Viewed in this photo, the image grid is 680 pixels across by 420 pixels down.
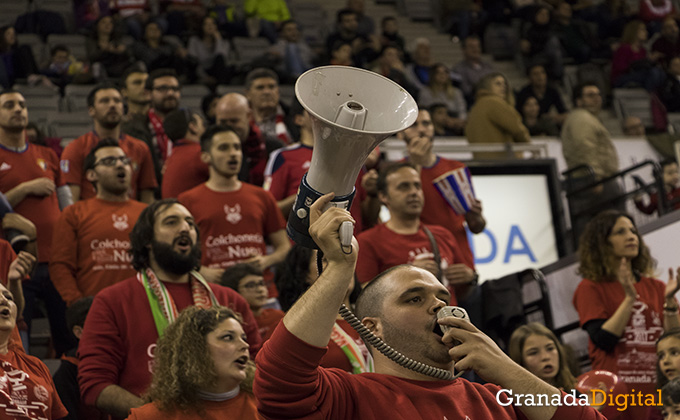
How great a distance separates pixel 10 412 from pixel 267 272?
2392mm

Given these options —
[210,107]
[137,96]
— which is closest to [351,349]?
[137,96]

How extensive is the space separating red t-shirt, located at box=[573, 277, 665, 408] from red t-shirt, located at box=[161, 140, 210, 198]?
104 inches

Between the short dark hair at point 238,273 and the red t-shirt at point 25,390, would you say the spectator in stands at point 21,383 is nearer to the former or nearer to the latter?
the red t-shirt at point 25,390

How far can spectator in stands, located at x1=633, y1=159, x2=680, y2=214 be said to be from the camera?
983 cm

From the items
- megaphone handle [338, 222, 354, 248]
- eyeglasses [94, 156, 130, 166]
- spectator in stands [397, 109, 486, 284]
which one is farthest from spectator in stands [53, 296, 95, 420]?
spectator in stands [397, 109, 486, 284]

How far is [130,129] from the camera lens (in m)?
7.51

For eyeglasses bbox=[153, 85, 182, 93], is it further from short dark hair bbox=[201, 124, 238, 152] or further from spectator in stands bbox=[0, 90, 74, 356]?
short dark hair bbox=[201, 124, 238, 152]

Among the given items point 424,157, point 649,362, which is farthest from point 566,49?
point 649,362

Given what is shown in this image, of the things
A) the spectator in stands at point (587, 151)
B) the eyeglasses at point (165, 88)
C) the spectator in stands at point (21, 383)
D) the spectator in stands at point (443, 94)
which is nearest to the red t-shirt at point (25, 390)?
the spectator in stands at point (21, 383)

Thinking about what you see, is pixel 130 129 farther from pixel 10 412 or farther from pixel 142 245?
pixel 10 412

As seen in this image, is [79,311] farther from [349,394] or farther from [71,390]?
[349,394]

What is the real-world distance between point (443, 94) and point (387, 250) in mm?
7038

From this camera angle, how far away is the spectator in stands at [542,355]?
5.55m

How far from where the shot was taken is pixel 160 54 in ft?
39.5
